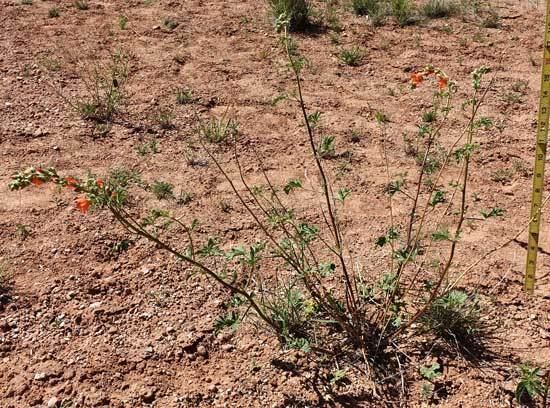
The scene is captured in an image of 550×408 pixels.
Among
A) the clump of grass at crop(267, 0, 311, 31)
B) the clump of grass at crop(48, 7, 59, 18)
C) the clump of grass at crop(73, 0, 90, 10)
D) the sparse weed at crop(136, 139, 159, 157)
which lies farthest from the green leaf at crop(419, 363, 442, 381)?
the clump of grass at crop(73, 0, 90, 10)

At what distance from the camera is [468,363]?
2715 millimetres


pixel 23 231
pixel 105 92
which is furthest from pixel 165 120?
pixel 23 231

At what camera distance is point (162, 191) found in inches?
153

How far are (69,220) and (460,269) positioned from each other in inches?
86.4

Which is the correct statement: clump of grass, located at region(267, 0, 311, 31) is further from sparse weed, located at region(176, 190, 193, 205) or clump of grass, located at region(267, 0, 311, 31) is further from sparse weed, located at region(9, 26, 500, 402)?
sparse weed, located at region(9, 26, 500, 402)

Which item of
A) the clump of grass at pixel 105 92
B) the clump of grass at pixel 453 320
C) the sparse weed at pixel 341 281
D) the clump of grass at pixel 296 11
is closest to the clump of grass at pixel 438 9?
the clump of grass at pixel 296 11

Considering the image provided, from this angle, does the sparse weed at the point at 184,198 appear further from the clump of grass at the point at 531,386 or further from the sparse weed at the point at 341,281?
the clump of grass at the point at 531,386

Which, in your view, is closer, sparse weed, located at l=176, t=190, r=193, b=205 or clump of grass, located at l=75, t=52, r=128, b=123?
sparse weed, located at l=176, t=190, r=193, b=205

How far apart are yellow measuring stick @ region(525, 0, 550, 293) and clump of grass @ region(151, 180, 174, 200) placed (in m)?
2.07

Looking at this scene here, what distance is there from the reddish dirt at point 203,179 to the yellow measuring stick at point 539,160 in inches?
5.6

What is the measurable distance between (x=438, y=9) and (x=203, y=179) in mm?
3726

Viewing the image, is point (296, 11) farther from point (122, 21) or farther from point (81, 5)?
point (81, 5)

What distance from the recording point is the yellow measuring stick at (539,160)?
111 inches

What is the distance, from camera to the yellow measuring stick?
282cm
